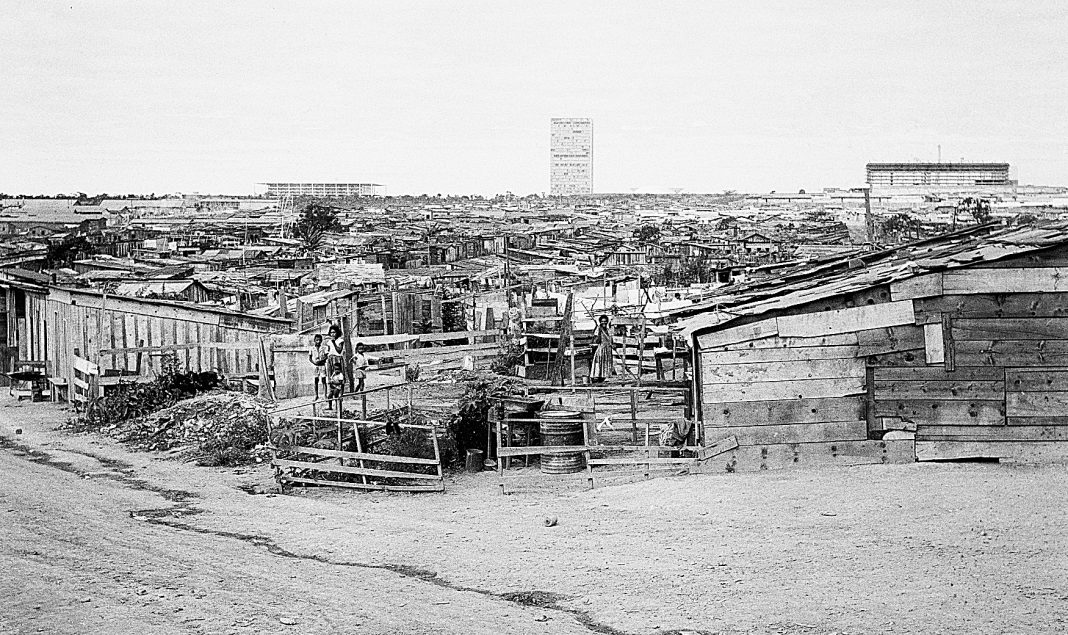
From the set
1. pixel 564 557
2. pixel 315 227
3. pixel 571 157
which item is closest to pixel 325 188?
pixel 571 157

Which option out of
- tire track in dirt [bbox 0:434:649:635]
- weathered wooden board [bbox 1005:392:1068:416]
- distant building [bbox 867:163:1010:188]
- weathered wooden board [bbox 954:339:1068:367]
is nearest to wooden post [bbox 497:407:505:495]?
tire track in dirt [bbox 0:434:649:635]

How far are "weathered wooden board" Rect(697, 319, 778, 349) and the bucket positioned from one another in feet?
11.6

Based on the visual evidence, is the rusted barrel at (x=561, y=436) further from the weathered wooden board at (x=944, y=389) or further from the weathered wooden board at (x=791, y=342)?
the weathered wooden board at (x=944, y=389)

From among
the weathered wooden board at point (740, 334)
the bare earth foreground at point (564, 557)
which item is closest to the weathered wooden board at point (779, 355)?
the weathered wooden board at point (740, 334)

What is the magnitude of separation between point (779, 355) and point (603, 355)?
687cm

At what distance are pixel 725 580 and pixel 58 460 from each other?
35.9 feet

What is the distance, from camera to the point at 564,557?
11.1 m

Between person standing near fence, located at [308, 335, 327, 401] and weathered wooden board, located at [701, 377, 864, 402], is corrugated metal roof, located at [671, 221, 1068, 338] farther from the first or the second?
person standing near fence, located at [308, 335, 327, 401]

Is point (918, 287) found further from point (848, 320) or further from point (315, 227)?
point (315, 227)

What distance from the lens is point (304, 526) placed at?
12.8 m

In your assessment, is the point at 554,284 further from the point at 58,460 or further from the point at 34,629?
the point at 34,629

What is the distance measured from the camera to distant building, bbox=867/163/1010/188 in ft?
473

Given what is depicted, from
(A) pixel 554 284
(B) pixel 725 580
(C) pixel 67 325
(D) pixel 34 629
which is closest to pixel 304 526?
(D) pixel 34 629

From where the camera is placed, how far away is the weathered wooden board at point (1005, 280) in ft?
43.1
